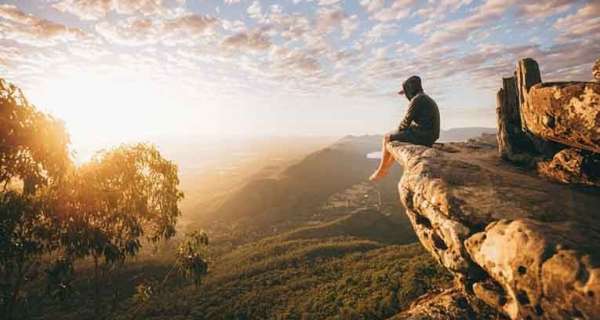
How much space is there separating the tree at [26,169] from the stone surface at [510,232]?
14.4m

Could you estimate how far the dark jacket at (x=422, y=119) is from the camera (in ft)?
34.5

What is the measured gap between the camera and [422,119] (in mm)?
10586

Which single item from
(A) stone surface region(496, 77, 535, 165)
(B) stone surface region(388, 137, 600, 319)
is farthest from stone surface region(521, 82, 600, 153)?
(A) stone surface region(496, 77, 535, 165)

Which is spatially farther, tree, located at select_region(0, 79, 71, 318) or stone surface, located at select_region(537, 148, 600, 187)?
tree, located at select_region(0, 79, 71, 318)

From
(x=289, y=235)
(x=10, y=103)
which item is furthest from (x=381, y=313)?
(x=289, y=235)

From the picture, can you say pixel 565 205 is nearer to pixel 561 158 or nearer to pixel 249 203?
pixel 561 158

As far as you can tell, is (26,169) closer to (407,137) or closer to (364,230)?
(407,137)

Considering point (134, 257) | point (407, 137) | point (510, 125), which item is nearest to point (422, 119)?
point (407, 137)

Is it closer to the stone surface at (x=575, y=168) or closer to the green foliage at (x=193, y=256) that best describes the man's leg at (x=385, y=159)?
the stone surface at (x=575, y=168)

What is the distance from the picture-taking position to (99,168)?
1569 centimetres

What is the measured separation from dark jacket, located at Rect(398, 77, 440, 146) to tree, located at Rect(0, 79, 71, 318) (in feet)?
47.6

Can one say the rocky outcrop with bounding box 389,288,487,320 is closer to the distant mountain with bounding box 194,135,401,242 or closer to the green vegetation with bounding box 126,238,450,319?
the green vegetation with bounding box 126,238,450,319

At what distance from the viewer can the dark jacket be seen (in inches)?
414

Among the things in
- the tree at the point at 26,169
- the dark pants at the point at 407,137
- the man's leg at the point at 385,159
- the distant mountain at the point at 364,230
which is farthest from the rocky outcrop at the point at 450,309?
the distant mountain at the point at 364,230
